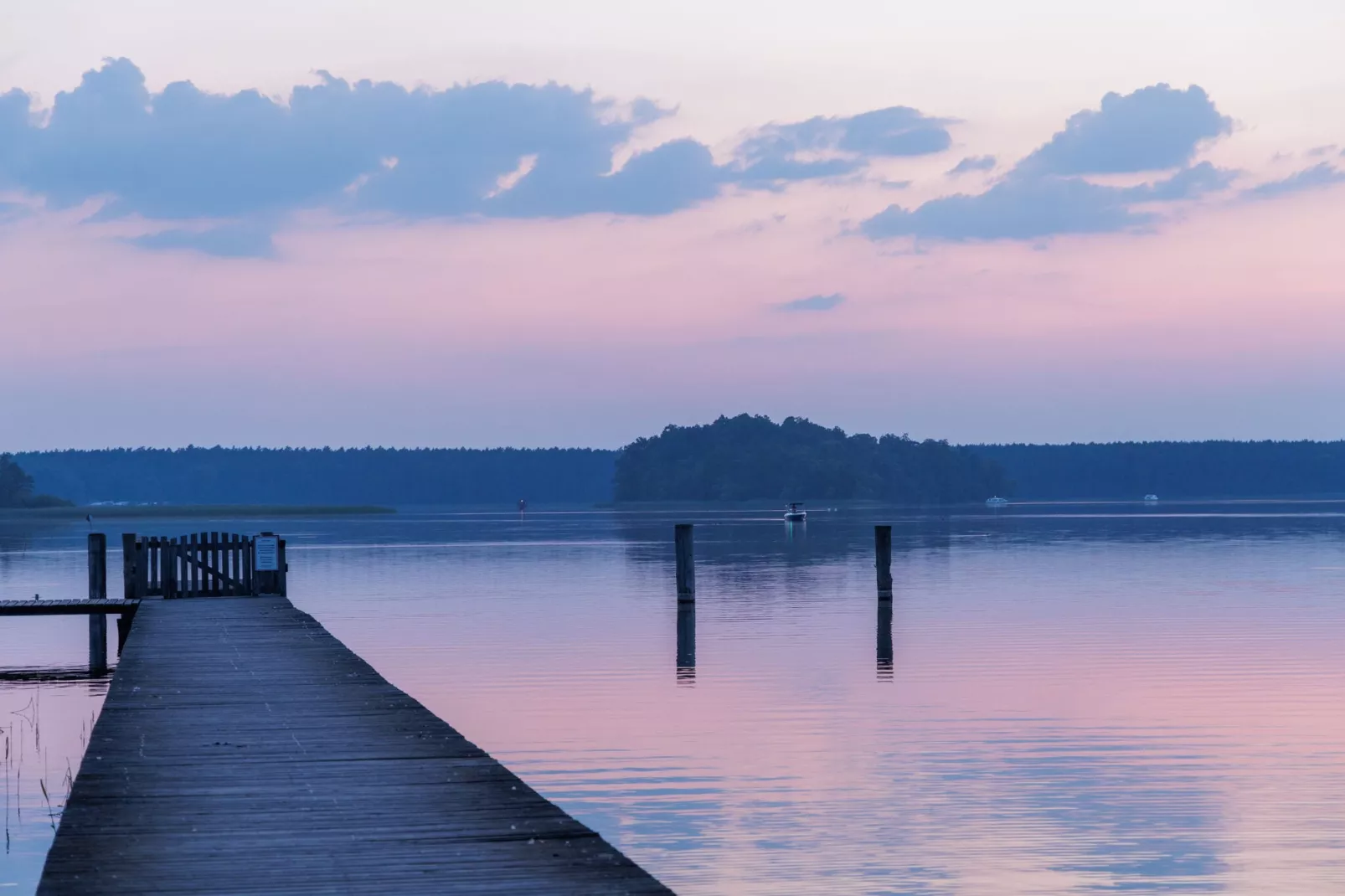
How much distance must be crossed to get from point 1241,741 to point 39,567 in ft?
202

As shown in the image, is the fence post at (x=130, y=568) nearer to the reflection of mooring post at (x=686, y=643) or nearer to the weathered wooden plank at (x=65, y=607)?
the weathered wooden plank at (x=65, y=607)

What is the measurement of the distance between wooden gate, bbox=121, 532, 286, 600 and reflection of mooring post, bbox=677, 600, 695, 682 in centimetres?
829

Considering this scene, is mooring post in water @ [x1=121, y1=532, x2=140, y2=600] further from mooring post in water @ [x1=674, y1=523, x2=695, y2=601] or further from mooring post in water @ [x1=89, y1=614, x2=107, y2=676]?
mooring post in water @ [x1=674, y1=523, x2=695, y2=601]

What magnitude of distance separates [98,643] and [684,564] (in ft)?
43.0

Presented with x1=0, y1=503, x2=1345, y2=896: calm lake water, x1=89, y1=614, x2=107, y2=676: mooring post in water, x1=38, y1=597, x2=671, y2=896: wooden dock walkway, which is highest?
x1=38, y1=597, x2=671, y2=896: wooden dock walkway

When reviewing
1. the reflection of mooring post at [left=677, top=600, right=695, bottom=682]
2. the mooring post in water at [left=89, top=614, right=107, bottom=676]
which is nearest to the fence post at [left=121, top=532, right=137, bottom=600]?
the mooring post in water at [left=89, top=614, right=107, bottom=676]

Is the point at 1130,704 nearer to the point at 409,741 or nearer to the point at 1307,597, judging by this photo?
the point at 409,741

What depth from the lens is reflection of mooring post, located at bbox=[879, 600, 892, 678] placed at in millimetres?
31156

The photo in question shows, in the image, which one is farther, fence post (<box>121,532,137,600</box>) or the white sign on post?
the white sign on post

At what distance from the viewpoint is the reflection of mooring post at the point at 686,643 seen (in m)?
30.7

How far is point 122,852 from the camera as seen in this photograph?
10680 mm

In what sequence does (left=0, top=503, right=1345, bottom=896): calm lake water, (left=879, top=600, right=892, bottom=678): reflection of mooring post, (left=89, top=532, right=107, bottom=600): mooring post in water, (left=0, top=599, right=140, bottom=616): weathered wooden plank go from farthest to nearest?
(left=89, top=532, right=107, bottom=600): mooring post in water, (left=0, top=599, right=140, bottom=616): weathered wooden plank, (left=879, top=600, right=892, bottom=678): reflection of mooring post, (left=0, top=503, right=1345, bottom=896): calm lake water

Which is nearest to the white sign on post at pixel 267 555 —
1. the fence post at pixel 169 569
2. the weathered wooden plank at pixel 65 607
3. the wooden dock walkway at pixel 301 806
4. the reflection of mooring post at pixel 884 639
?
the fence post at pixel 169 569

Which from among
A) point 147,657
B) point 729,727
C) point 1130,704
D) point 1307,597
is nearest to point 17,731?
point 147,657
